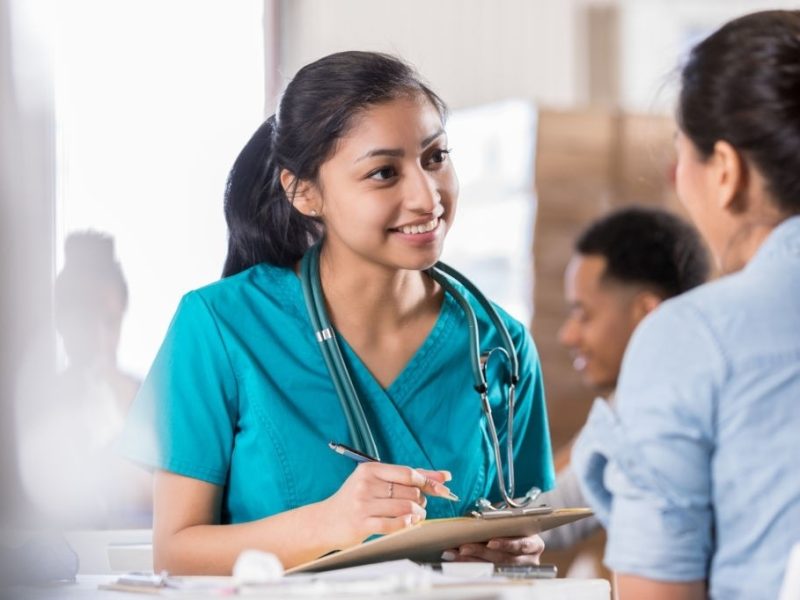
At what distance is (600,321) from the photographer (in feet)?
8.30

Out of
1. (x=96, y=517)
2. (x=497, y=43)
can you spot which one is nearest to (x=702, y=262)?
A: (x=96, y=517)

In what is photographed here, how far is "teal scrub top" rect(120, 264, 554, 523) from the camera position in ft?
4.68

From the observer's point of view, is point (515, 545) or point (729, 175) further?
point (515, 545)

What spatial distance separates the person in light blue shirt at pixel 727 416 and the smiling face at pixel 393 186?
555 mm

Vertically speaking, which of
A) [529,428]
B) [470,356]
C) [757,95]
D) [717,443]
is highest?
Answer: [757,95]

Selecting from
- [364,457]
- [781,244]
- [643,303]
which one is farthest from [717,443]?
[643,303]

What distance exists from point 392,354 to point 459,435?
134 mm

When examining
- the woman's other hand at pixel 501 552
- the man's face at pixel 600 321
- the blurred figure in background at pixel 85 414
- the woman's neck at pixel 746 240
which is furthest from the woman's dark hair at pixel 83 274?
the woman's neck at pixel 746 240

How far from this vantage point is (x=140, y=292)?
3.09 m

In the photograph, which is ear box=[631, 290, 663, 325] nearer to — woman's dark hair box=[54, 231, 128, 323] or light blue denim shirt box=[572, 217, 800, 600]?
woman's dark hair box=[54, 231, 128, 323]

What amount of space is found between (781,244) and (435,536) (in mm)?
431

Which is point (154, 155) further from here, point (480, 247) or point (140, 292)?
point (480, 247)

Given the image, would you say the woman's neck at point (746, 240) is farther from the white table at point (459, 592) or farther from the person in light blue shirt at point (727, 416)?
the white table at point (459, 592)

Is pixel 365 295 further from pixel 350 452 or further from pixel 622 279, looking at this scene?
pixel 622 279
